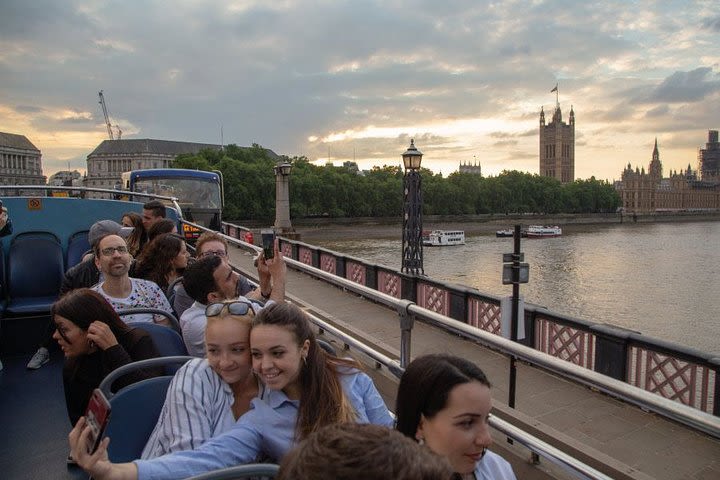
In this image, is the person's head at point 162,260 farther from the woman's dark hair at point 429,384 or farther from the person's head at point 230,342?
the woman's dark hair at point 429,384

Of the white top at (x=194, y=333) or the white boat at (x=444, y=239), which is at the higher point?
the white top at (x=194, y=333)

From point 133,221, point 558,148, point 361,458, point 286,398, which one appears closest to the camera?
point 361,458

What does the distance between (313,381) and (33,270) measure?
4421mm

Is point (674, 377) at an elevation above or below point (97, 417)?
below

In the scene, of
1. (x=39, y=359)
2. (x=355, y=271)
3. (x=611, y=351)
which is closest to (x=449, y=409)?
(x=39, y=359)

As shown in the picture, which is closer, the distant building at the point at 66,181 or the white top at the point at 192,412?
the white top at the point at 192,412

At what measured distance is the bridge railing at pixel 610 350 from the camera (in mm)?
6051

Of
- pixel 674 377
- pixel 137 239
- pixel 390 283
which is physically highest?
pixel 137 239

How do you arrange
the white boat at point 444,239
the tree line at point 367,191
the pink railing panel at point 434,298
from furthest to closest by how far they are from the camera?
the tree line at point 367,191 → the white boat at point 444,239 → the pink railing panel at point 434,298

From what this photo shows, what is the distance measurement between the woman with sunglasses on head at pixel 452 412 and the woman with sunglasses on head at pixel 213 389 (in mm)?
724

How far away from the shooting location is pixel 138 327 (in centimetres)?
286

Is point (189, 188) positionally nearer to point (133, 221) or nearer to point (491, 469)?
point (133, 221)

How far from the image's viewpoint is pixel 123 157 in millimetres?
130375

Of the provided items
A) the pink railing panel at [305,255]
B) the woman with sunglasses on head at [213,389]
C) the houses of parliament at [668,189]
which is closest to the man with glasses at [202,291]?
the woman with sunglasses on head at [213,389]
